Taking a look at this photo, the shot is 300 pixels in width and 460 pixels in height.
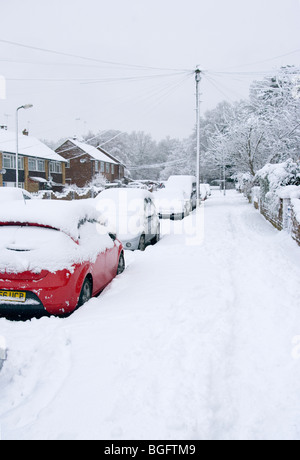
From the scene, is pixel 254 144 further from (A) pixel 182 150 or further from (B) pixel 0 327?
(A) pixel 182 150

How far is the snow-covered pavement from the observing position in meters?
2.89

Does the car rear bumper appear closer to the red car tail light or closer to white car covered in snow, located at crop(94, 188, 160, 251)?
the red car tail light

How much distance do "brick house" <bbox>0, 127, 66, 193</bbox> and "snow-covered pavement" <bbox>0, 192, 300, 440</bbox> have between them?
123ft

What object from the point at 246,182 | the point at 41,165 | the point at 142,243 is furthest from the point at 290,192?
the point at 41,165

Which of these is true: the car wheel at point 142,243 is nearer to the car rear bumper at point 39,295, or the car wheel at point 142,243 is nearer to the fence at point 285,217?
the fence at point 285,217

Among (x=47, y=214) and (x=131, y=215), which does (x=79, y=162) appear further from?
(x=47, y=214)

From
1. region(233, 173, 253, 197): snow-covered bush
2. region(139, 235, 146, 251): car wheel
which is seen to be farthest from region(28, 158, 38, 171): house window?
region(139, 235, 146, 251): car wheel

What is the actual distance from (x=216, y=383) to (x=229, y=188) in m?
79.1

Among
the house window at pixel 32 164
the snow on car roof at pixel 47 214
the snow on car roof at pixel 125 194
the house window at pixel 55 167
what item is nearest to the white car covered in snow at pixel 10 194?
the snow on car roof at pixel 125 194

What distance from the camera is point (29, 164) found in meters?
45.4

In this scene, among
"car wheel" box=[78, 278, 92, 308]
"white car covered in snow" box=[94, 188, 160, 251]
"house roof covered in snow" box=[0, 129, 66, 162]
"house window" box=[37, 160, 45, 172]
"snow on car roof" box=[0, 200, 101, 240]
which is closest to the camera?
"snow on car roof" box=[0, 200, 101, 240]

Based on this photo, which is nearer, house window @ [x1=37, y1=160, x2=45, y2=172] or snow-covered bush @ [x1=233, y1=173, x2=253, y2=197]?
snow-covered bush @ [x1=233, y1=173, x2=253, y2=197]

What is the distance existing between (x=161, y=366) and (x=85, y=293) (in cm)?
217

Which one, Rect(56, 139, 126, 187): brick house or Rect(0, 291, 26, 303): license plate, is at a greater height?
Rect(56, 139, 126, 187): brick house
